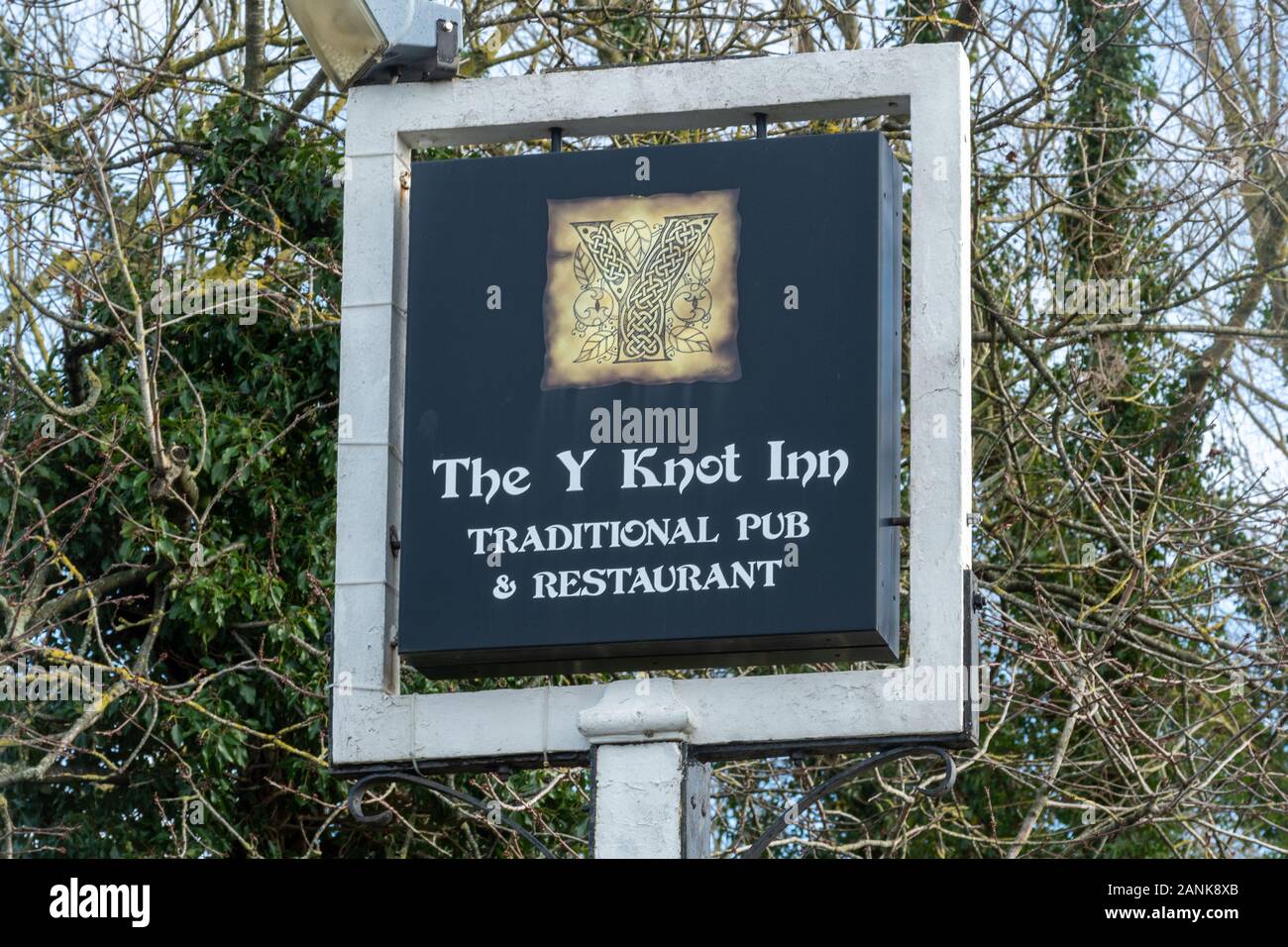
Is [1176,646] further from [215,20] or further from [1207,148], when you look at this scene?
[215,20]

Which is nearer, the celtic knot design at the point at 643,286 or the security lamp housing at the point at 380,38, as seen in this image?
the celtic knot design at the point at 643,286

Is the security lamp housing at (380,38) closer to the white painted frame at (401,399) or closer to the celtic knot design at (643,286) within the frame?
the white painted frame at (401,399)

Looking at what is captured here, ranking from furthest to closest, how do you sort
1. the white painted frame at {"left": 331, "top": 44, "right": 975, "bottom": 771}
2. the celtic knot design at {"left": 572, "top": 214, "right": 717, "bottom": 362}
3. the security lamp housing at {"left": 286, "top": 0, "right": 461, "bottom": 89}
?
the security lamp housing at {"left": 286, "top": 0, "right": 461, "bottom": 89} < the celtic knot design at {"left": 572, "top": 214, "right": 717, "bottom": 362} < the white painted frame at {"left": 331, "top": 44, "right": 975, "bottom": 771}

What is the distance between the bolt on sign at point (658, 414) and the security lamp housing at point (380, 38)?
623 mm

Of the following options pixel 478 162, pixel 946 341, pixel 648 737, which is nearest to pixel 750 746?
pixel 648 737

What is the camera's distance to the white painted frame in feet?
25.5

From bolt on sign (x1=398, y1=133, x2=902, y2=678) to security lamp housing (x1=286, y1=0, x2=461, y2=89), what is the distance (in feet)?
2.04

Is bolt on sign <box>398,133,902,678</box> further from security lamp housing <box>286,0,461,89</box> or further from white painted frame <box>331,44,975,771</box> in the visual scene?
security lamp housing <box>286,0,461,89</box>

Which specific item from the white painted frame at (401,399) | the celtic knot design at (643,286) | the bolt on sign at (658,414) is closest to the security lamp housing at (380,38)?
the white painted frame at (401,399)

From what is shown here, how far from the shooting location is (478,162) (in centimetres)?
860

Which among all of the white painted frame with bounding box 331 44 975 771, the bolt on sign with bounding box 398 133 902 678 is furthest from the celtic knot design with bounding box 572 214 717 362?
the white painted frame with bounding box 331 44 975 771

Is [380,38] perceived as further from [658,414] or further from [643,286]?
[658,414]

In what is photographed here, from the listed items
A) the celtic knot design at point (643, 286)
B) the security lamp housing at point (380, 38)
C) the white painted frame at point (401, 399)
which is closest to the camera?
the white painted frame at point (401, 399)

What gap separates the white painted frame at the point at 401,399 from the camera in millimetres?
7770
